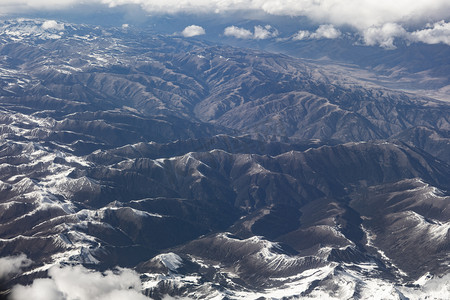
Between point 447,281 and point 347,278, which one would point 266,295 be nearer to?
point 347,278

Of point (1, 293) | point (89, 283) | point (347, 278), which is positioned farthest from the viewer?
point (347, 278)

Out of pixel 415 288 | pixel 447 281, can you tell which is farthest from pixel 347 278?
pixel 447 281

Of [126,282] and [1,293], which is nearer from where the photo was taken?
[1,293]

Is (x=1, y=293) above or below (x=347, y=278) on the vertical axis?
above

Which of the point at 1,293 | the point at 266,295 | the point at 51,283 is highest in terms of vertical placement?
the point at 1,293

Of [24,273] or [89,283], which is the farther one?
[24,273]

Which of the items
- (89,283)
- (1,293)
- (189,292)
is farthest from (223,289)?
(1,293)

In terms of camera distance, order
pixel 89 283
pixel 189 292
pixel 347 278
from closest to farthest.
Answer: pixel 89 283 < pixel 189 292 < pixel 347 278

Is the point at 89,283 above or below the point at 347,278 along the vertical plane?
above

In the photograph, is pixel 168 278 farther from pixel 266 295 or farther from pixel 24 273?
pixel 24 273
